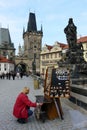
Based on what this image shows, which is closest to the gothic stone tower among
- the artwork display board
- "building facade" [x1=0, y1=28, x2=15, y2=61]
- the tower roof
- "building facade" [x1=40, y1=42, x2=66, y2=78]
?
the tower roof

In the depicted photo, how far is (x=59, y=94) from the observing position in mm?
9008

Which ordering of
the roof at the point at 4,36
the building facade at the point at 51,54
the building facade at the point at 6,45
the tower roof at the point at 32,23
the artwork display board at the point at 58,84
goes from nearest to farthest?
1. the artwork display board at the point at 58,84
2. the building facade at the point at 51,54
3. the tower roof at the point at 32,23
4. the building facade at the point at 6,45
5. the roof at the point at 4,36

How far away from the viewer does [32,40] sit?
412ft

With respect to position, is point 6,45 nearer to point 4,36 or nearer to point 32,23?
point 4,36

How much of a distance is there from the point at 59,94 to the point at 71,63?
9.04 metres

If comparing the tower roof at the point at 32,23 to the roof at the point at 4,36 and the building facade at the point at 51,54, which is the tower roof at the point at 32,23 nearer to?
the roof at the point at 4,36

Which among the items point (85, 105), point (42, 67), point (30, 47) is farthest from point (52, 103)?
point (30, 47)

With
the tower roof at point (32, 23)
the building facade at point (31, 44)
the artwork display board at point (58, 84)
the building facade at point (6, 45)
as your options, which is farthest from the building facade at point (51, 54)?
the artwork display board at point (58, 84)

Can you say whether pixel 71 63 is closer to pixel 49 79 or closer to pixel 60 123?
pixel 49 79

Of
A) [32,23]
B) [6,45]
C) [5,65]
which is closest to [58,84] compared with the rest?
[5,65]

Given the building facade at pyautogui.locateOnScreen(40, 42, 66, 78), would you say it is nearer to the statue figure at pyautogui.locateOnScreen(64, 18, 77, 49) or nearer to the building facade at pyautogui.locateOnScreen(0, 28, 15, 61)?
the building facade at pyautogui.locateOnScreen(0, 28, 15, 61)

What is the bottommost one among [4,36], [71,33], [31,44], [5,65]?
[5,65]

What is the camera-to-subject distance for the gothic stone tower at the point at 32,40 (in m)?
124

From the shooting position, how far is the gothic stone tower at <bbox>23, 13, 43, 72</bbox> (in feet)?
408
